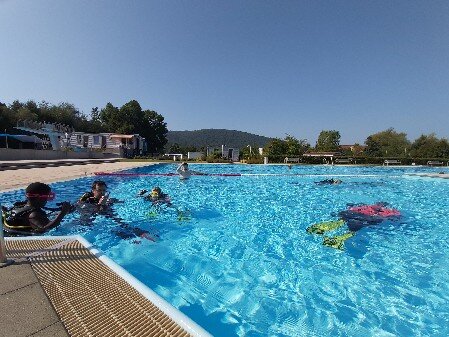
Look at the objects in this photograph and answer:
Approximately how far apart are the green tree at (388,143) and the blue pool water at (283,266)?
71.3m

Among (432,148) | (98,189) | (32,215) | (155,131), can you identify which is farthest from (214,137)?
(32,215)

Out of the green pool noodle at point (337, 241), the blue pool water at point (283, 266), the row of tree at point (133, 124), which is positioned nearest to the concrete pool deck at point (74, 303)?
the blue pool water at point (283, 266)

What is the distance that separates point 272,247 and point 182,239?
2.22 meters

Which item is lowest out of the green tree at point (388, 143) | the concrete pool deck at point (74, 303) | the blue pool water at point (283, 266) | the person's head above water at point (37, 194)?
the blue pool water at point (283, 266)

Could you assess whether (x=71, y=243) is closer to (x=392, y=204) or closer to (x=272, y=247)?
(x=272, y=247)

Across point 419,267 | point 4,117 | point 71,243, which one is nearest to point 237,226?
point 419,267

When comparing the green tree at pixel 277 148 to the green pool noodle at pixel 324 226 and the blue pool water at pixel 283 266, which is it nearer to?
the blue pool water at pixel 283 266

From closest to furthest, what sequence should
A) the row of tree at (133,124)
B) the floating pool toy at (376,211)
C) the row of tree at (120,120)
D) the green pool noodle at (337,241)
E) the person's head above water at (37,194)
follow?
the person's head above water at (37,194) < the green pool noodle at (337,241) < the floating pool toy at (376,211) < the row of tree at (133,124) < the row of tree at (120,120)

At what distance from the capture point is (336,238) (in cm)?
712

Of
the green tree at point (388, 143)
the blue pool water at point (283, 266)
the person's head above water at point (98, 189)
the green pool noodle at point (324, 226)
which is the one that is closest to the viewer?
the blue pool water at point (283, 266)

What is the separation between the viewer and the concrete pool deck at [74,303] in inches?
85.2

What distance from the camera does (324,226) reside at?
8273 mm

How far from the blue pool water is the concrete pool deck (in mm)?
1499

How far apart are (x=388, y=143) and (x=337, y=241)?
9761 centimetres
